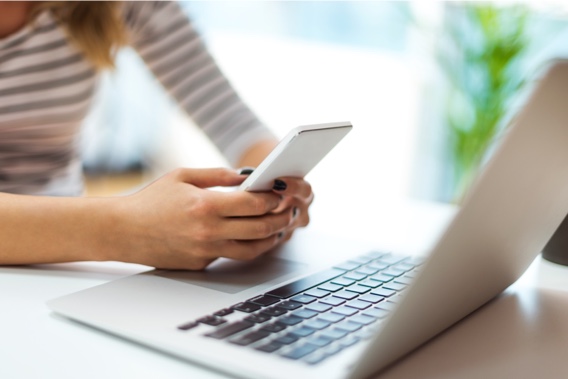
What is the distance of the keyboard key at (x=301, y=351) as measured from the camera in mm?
522

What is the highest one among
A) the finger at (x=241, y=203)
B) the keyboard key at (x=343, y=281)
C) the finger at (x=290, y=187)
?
the finger at (x=290, y=187)

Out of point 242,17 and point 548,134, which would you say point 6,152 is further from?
point 242,17

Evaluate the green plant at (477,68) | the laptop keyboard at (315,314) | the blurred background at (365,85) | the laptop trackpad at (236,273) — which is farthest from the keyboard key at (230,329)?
the green plant at (477,68)

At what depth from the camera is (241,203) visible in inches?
28.5

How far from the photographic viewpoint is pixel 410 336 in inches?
21.4

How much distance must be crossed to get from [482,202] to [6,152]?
0.93 metres

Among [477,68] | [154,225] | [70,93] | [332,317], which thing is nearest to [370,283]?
[332,317]

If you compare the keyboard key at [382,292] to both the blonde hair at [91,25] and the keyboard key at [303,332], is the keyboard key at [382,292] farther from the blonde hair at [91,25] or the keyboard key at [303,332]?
the blonde hair at [91,25]

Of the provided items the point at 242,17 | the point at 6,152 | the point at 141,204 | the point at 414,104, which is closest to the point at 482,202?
the point at 141,204

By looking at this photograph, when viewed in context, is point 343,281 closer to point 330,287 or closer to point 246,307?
point 330,287

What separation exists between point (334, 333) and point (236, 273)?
211 millimetres

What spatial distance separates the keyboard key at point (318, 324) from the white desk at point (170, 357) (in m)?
0.07

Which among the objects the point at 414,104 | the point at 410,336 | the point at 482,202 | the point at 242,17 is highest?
the point at 242,17

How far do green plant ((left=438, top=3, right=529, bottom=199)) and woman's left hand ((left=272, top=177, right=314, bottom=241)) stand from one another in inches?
68.8
